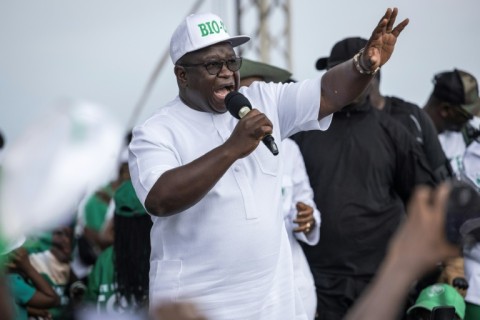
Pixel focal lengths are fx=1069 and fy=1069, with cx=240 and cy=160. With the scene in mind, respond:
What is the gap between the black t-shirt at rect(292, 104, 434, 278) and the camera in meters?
6.01

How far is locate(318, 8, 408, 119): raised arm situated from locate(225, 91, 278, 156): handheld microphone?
1.33ft

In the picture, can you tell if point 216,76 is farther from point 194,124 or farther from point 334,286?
point 334,286

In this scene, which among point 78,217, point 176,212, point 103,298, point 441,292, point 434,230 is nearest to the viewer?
point 434,230

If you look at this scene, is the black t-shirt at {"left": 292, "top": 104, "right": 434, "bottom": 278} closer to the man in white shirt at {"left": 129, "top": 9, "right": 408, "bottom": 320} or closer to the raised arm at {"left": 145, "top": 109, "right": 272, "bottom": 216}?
the man in white shirt at {"left": 129, "top": 9, "right": 408, "bottom": 320}

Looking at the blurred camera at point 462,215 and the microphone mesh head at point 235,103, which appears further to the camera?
the microphone mesh head at point 235,103

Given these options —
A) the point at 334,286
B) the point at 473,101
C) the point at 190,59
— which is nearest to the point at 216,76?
the point at 190,59

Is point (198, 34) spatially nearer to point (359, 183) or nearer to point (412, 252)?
point (359, 183)

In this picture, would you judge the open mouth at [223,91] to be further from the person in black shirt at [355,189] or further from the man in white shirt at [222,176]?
the person in black shirt at [355,189]

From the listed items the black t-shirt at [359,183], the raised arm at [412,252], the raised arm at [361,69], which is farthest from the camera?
the black t-shirt at [359,183]

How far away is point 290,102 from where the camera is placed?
14.1 ft

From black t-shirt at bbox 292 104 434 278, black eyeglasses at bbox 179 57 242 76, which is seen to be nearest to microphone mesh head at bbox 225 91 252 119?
black eyeglasses at bbox 179 57 242 76

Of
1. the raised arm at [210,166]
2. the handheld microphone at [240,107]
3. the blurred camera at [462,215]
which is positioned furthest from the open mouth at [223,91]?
the blurred camera at [462,215]

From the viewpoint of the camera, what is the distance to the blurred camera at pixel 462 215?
1.95m

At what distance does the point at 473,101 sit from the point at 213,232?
370 centimetres
